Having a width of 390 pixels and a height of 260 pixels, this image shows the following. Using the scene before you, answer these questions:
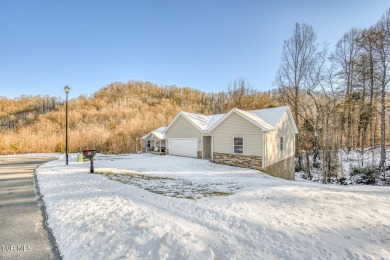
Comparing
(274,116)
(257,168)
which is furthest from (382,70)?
(257,168)

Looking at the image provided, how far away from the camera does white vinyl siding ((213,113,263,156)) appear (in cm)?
1258

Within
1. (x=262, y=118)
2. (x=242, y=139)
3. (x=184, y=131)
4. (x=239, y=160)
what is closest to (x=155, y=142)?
(x=184, y=131)

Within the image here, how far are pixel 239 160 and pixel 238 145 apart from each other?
1.07 meters

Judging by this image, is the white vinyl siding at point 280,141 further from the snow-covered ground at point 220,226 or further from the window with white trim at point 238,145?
the snow-covered ground at point 220,226

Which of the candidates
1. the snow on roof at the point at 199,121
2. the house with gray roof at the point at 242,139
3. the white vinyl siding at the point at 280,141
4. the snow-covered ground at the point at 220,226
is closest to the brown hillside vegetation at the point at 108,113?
the white vinyl siding at the point at 280,141

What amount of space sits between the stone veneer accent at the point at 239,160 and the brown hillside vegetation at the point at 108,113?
14.4 m

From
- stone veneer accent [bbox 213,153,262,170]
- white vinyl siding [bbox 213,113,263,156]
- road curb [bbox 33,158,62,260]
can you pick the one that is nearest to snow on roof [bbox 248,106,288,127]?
white vinyl siding [bbox 213,113,263,156]

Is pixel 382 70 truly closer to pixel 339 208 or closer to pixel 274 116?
pixel 274 116

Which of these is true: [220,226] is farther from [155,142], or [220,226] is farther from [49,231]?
[155,142]

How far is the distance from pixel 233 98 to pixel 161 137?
46.0 ft

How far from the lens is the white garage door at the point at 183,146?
16984 millimetres

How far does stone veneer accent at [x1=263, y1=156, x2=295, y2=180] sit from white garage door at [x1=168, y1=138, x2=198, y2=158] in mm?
6427

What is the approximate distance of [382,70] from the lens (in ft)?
46.9

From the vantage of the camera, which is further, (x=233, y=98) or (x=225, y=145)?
(x=233, y=98)
